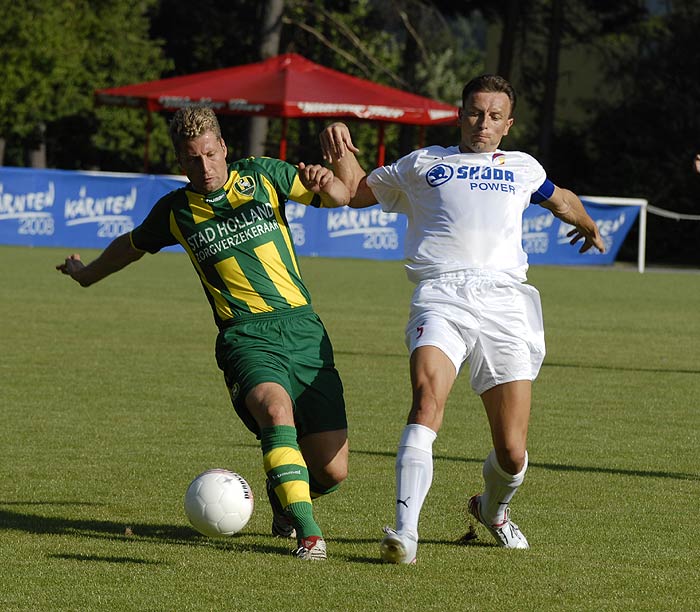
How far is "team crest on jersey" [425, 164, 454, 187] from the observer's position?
586cm

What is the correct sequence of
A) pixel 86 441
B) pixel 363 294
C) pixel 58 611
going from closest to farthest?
pixel 58 611
pixel 86 441
pixel 363 294

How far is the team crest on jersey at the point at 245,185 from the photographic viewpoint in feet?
19.9

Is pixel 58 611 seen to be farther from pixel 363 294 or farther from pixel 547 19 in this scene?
pixel 547 19

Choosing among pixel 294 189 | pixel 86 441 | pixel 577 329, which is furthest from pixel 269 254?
pixel 577 329

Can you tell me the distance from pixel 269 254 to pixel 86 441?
9.87 ft

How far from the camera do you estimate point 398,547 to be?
5305mm

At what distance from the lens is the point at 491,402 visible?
577 cm

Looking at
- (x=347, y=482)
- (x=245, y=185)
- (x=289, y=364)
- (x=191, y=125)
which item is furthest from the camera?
(x=347, y=482)

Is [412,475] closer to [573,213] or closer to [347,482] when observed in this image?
[573,213]

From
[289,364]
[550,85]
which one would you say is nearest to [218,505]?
[289,364]

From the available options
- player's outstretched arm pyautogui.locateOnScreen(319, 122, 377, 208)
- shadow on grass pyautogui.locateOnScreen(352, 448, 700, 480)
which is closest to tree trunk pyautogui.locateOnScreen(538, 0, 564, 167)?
shadow on grass pyautogui.locateOnScreen(352, 448, 700, 480)

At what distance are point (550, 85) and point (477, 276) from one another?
35.6 m

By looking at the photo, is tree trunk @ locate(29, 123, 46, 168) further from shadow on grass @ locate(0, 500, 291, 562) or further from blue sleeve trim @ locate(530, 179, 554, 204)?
blue sleeve trim @ locate(530, 179, 554, 204)

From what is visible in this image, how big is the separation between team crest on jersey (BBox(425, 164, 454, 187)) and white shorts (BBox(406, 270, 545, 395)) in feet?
1.33
